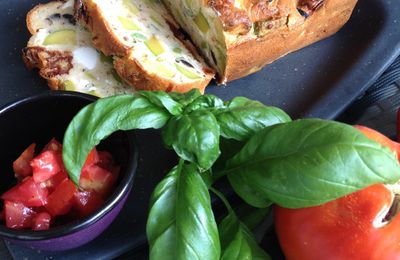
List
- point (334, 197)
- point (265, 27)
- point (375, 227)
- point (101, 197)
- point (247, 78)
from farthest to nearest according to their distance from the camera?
point (247, 78) < point (265, 27) < point (101, 197) < point (375, 227) < point (334, 197)

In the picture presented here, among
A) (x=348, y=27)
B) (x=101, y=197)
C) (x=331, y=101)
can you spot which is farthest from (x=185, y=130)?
(x=348, y=27)

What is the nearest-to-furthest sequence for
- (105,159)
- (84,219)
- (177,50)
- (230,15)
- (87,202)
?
(84,219) < (87,202) < (105,159) < (230,15) < (177,50)

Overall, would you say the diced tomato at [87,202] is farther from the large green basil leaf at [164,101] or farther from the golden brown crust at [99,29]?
the golden brown crust at [99,29]

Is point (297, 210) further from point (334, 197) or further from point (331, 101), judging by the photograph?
point (331, 101)

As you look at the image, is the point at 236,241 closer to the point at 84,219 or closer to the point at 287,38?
the point at 84,219

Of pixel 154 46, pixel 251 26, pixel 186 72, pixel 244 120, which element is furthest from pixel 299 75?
pixel 244 120

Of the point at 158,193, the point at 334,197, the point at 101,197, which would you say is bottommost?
the point at 101,197

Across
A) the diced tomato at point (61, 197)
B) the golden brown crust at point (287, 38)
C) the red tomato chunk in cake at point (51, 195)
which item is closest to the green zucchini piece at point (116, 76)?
the golden brown crust at point (287, 38)
